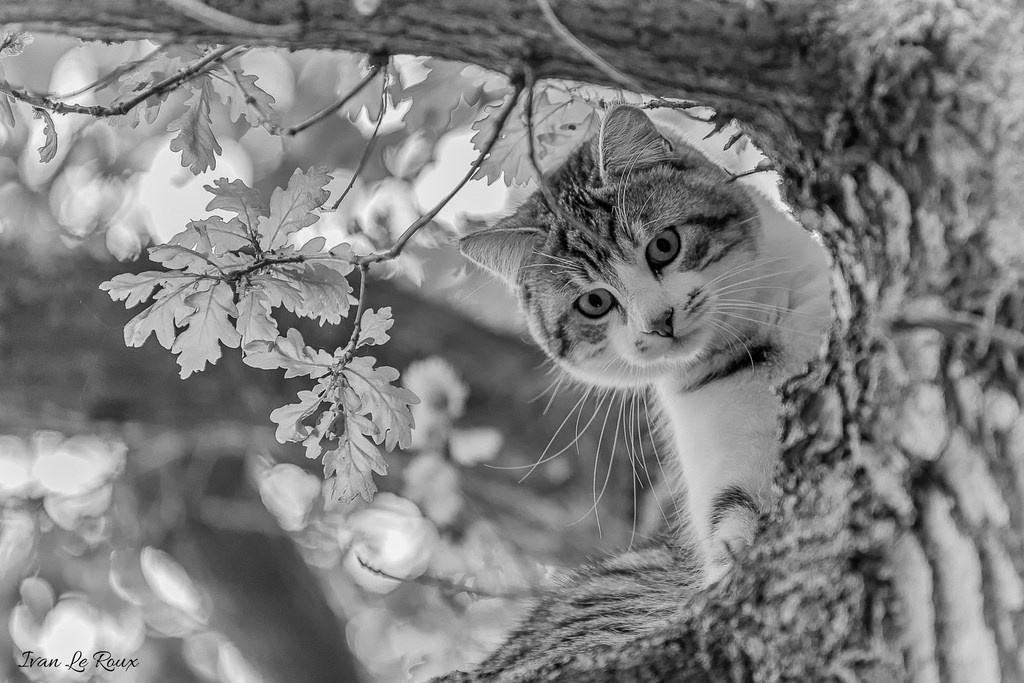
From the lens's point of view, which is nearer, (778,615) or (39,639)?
(778,615)

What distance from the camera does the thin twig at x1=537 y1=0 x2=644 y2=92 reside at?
1315 mm

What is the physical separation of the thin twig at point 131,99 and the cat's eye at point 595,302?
4.13ft

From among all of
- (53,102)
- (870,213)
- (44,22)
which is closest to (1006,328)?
(870,213)

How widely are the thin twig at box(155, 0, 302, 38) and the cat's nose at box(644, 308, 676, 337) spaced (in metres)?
1.31

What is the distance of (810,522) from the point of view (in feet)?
4.32

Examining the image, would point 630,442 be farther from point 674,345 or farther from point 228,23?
point 228,23

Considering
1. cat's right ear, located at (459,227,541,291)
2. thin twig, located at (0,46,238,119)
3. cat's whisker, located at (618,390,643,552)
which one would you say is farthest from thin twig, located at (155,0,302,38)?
cat's whisker, located at (618,390,643,552)

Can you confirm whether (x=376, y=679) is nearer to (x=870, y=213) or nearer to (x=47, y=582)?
(x=47, y=582)

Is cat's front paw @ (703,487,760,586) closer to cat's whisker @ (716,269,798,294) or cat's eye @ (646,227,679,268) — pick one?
cat's whisker @ (716,269,798,294)

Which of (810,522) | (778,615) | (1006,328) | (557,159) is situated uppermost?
(557,159)

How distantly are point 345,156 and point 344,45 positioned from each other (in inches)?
139

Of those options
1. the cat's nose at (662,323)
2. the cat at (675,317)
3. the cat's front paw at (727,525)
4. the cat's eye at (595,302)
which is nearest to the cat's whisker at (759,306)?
the cat at (675,317)

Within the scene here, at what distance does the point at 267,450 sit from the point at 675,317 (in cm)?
292

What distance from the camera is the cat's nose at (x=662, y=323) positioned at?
2412 millimetres
